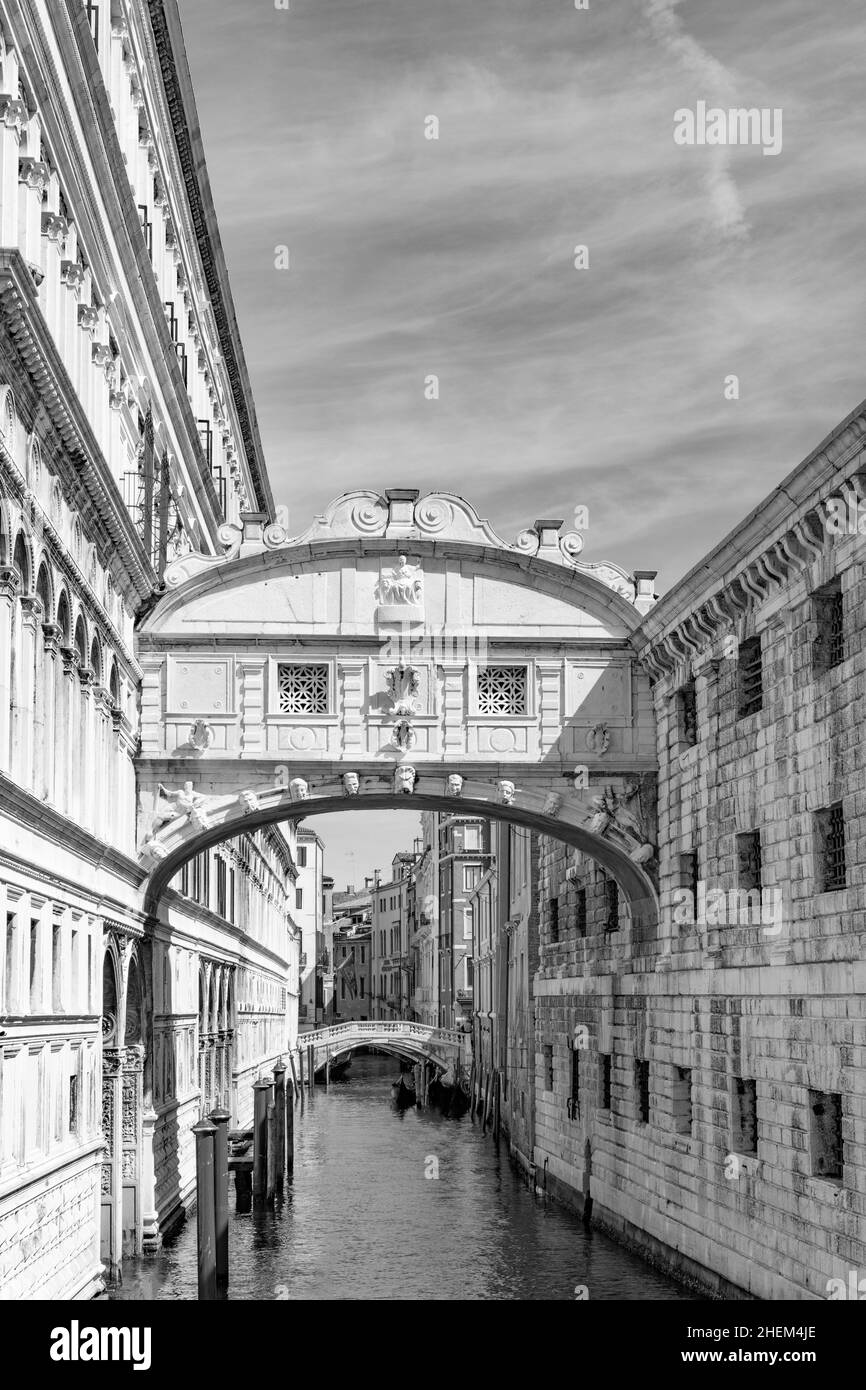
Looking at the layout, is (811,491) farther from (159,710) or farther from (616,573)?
(159,710)

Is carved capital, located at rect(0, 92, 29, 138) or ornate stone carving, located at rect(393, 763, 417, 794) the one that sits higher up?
carved capital, located at rect(0, 92, 29, 138)

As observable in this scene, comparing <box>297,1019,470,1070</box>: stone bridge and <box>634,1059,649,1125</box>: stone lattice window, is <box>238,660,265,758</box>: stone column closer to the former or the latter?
<box>634,1059,649,1125</box>: stone lattice window

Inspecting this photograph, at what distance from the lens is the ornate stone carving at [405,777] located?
88.0ft

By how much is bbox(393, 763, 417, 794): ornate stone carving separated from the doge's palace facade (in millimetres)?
2997

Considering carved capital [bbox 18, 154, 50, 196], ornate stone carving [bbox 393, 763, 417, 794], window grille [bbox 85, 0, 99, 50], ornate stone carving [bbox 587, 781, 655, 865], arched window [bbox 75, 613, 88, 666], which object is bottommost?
ornate stone carving [bbox 587, 781, 655, 865]

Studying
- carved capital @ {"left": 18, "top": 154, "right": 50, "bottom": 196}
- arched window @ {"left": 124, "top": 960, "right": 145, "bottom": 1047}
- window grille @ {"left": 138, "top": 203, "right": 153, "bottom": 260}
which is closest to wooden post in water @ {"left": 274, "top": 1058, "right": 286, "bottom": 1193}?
arched window @ {"left": 124, "top": 960, "right": 145, "bottom": 1047}

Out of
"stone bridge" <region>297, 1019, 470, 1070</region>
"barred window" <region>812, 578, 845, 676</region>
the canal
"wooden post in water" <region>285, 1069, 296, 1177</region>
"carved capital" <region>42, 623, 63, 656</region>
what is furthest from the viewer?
"stone bridge" <region>297, 1019, 470, 1070</region>

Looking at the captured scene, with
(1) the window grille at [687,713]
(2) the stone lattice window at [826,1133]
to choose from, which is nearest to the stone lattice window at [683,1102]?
(1) the window grille at [687,713]

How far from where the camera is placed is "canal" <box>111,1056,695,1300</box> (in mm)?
25500

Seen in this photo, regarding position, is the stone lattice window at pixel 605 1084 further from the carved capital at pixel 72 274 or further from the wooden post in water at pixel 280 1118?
the carved capital at pixel 72 274

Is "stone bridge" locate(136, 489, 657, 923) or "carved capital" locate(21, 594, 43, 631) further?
"stone bridge" locate(136, 489, 657, 923)

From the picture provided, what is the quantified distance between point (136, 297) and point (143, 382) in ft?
6.04

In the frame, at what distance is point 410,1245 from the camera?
1188 inches

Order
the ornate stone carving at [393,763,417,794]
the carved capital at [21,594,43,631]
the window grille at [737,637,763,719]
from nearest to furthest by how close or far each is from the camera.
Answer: the carved capital at [21,594,43,631] → the window grille at [737,637,763,719] → the ornate stone carving at [393,763,417,794]
